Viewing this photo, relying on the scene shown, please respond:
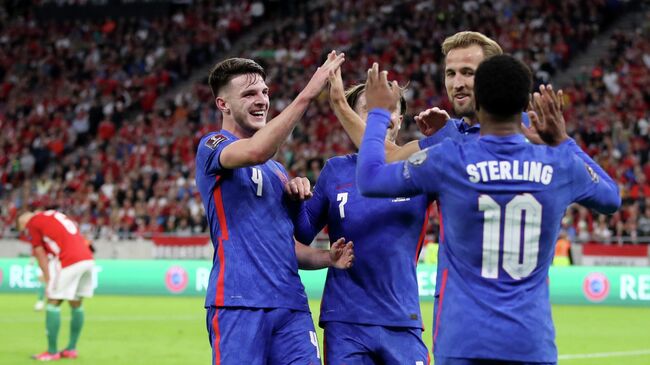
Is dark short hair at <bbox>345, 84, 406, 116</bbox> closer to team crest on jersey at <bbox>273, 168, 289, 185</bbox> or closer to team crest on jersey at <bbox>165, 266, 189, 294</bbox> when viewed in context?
team crest on jersey at <bbox>273, 168, 289, 185</bbox>

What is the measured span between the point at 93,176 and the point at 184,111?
4.08m

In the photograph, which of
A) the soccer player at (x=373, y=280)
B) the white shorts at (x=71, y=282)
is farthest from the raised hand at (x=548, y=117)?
the white shorts at (x=71, y=282)

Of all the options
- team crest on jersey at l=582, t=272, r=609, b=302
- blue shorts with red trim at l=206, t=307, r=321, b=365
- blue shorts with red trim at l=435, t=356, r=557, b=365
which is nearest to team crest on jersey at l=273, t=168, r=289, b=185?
blue shorts with red trim at l=206, t=307, r=321, b=365

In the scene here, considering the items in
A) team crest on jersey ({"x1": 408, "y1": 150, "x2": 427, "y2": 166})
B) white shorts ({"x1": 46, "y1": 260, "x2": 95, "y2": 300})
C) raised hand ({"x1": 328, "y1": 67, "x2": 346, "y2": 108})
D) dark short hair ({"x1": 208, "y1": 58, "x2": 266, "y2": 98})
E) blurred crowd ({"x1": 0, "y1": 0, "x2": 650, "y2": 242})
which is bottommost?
white shorts ({"x1": 46, "y1": 260, "x2": 95, "y2": 300})

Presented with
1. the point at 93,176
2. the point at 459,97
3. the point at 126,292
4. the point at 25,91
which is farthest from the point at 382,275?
the point at 25,91

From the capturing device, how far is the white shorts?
41.6ft

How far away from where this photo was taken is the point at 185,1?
3962 cm

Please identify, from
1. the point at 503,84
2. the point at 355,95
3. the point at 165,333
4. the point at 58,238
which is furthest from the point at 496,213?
the point at 165,333

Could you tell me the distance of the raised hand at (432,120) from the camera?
4656 millimetres

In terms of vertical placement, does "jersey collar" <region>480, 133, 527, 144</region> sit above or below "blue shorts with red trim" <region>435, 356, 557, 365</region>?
above

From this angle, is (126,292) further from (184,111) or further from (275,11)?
(275,11)

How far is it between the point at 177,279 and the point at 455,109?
1681 cm

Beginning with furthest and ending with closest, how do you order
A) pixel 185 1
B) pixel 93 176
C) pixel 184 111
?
pixel 185 1
pixel 184 111
pixel 93 176

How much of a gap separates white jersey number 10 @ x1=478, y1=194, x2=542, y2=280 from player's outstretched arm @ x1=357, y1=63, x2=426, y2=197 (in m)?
0.32
